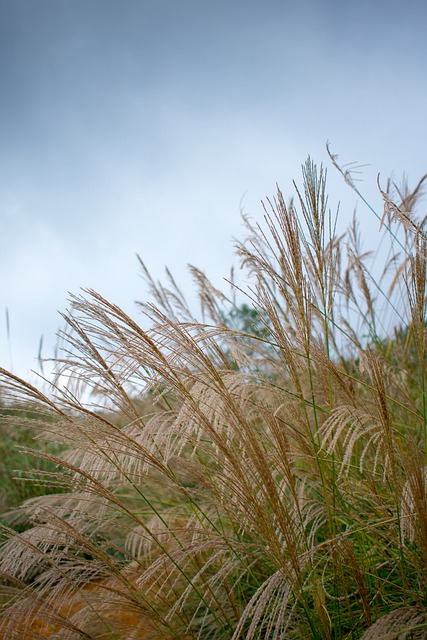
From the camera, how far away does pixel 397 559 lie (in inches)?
73.8

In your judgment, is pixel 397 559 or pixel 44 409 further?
pixel 397 559

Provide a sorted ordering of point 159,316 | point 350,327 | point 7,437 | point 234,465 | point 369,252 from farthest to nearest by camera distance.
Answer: point 7,437
point 369,252
point 350,327
point 159,316
point 234,465

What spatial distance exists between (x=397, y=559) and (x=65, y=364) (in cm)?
131

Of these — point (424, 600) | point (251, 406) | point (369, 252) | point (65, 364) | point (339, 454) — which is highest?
point (369, 252)

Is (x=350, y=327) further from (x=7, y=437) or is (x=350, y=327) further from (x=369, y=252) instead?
(x=7, y=437)

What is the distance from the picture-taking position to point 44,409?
1648mm

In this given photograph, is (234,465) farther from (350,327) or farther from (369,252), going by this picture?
(369,252)

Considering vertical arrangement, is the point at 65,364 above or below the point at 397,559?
above

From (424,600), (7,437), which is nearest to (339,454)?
(424,600)

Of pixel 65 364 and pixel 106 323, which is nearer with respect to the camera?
pixel 106 323

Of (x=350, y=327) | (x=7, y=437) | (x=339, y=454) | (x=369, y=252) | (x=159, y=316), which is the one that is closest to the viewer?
(x=159, y=316)

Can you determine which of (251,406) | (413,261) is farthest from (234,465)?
(413,261)

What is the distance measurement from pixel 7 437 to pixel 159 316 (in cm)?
412

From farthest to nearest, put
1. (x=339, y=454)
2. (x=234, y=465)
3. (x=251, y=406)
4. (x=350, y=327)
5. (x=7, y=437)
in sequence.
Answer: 1. (x=7, y=437)
2. (x=350, y=327)
3. (x=339, y=454)
4. (x=251, y=406)
5. (x=234, y=465)
